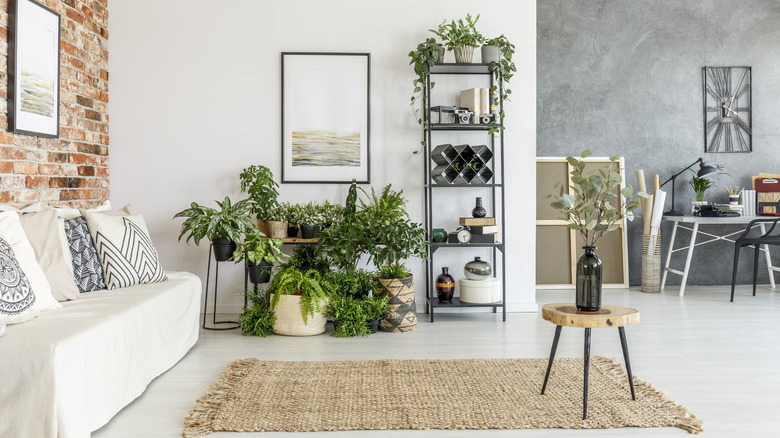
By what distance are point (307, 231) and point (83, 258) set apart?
1656 millimetres

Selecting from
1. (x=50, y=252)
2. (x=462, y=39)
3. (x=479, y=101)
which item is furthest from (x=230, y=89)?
(x=50, y=252)

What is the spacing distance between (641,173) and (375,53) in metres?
2.99

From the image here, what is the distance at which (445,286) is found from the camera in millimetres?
4836

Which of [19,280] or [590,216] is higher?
[590,216]

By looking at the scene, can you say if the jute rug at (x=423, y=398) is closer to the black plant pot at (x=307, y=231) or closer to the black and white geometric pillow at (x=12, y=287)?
the black and white geometric pillow at (x=12, y=287)

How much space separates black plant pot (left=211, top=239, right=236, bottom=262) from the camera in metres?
4.37

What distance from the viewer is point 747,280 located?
260 inches

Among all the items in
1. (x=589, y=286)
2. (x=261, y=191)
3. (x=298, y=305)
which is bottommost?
(x=298, y=305)

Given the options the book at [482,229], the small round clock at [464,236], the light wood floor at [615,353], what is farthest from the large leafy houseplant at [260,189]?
the book at [482,229]

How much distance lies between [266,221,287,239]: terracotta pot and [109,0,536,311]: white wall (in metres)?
0.47

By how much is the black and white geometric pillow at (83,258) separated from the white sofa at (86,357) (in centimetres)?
11

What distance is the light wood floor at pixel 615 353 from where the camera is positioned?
261 cm

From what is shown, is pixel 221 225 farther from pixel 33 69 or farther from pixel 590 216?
pixel 590 216

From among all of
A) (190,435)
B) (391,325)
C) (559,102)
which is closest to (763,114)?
(559,102)
